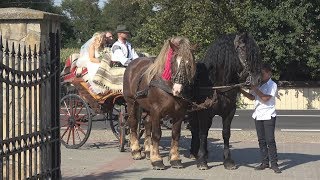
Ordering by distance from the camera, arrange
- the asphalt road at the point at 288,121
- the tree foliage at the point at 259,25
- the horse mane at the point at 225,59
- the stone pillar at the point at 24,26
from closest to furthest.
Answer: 1. the stone pillar at the point at 24,26
2. the horse mane at the point at 225,59
3. the asphalt road at the point at 288,121
4. the tree foliage at the point at 259,25

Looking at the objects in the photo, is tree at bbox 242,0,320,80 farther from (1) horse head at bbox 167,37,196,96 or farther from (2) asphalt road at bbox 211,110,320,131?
(1) horse head at bbox 167,37,196,96

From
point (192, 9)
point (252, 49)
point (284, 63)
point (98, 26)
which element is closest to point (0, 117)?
point (252, 49)

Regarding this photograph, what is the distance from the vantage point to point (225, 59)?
33.6 ft

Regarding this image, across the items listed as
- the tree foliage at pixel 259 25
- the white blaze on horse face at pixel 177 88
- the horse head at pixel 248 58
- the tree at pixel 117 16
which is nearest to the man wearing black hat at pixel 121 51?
the white blaze on horse face at pixel 177 88

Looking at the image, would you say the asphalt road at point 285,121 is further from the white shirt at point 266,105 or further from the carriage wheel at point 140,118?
the white shirt at point 266,105

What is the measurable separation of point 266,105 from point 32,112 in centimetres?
447

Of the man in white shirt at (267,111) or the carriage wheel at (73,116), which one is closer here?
the man in white shirt at (267,111)

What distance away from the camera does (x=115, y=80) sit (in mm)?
12609

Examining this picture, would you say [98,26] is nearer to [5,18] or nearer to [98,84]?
[98,84]

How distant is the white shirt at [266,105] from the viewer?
34.0 feet

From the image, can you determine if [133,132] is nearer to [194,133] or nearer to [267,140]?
[194,133]

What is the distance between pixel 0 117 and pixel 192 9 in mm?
21161

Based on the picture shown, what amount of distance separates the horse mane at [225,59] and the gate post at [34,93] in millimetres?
3286

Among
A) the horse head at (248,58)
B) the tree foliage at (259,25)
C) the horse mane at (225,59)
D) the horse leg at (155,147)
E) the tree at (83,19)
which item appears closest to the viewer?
the horse head at (248,58)
